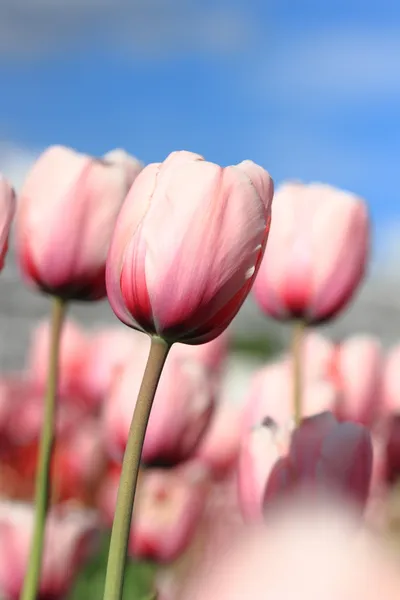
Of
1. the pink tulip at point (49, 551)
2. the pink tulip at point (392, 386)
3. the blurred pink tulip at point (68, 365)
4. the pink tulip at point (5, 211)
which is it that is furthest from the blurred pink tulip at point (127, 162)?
the blurred pink tulip at point (68, 365)

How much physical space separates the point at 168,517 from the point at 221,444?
3.5 inches

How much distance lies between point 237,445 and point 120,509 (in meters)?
0.52

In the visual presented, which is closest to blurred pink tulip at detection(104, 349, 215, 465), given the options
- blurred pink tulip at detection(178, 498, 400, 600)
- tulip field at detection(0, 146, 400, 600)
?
tulip field at detection(0, 146, 400, 600)

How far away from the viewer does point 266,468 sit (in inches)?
17.6

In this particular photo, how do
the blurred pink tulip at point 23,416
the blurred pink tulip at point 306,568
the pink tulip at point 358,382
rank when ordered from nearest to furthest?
1. the blurred pink tulip at point 306,568
2. the pink tulip at point 358,382
3. the blurred pink tulip at point 23,416

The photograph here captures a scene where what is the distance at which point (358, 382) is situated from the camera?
0.82 m

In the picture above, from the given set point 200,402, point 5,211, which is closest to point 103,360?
point 200,402

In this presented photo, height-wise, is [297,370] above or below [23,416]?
above

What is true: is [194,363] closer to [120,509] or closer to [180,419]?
[180,419]

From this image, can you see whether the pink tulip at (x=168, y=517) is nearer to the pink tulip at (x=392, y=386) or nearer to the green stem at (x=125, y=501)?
the pink tulip at (x=392, y=386)

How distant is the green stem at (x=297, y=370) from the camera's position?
0.60 m


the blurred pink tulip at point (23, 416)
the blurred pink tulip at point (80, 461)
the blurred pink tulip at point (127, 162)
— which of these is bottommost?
the blurred pink tulip at point (80, 461)

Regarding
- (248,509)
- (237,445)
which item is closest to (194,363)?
(237,445)

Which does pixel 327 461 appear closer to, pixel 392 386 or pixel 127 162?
pixel 127 162
